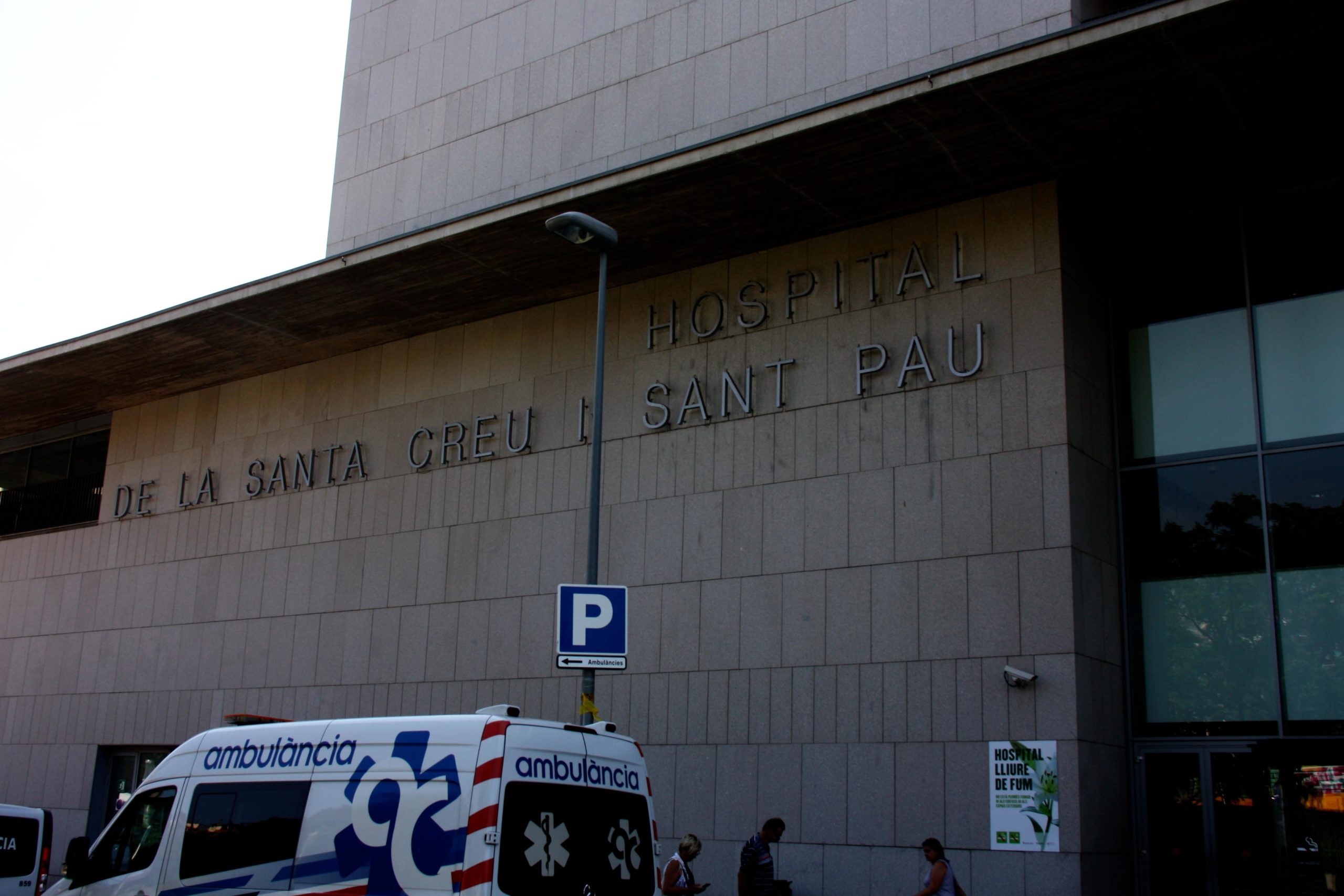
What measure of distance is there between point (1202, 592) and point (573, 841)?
9304mm

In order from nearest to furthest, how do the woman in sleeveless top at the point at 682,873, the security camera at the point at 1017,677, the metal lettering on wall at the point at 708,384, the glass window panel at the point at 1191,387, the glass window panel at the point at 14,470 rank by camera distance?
1. the woman in sleeveless top at the point at 682,873
2. the security camera at the point at 1017,677
3. the glass window panel at the point at 1191,387
4. the metal lettering on wall at the point at 708,384
5. the glass window panel at the point at 14,470

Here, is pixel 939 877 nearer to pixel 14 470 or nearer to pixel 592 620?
pixel 592 620

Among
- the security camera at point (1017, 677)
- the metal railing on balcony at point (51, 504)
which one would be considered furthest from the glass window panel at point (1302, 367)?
the metal railing on balcony at point (51, 504)

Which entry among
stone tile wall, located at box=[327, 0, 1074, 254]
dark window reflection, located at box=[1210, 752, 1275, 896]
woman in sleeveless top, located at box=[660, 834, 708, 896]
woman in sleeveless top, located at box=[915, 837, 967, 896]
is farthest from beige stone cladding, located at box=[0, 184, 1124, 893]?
woman in sleeveless top, located at box=[660, 834, 708, 896]

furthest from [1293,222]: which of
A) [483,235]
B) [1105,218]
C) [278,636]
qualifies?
[278,636]

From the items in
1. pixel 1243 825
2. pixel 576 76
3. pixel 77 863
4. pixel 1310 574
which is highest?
pixel 576 76

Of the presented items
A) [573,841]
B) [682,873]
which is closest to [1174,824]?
[682,873]

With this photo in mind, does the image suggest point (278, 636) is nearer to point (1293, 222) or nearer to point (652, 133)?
point (652, 133)

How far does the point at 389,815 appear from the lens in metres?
9.13

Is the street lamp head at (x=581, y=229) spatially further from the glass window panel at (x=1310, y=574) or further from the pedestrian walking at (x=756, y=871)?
the glass window panel at (x=1310, y=574)

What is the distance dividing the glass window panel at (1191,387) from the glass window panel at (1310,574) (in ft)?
2.43

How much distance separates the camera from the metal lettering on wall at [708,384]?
16.5 meters

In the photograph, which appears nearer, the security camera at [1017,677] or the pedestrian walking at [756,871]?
the pedestrian walking at [756,871]

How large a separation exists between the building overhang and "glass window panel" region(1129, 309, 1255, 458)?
1.96 meters
